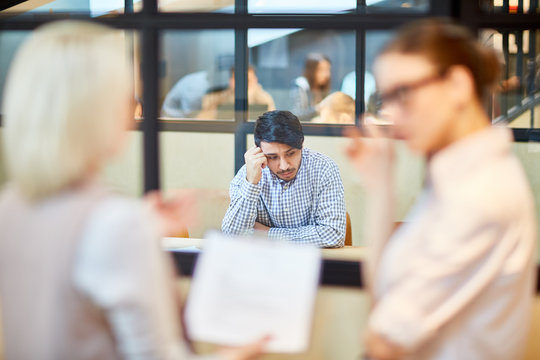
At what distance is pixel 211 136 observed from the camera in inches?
217

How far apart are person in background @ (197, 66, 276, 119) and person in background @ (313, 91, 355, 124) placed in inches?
19.0

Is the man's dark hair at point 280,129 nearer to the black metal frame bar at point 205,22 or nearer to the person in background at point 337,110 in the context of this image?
the black metal frame bar at point 205,22

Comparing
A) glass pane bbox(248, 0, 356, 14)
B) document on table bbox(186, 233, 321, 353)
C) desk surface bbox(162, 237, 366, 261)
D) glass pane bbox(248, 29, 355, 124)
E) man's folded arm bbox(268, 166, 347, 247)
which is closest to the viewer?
document on table bbox(186, 233, 321, 353)

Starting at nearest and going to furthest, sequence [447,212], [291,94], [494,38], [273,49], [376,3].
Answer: [447,212] < [494,38] < [376,3] < [291,94] < [273,49]

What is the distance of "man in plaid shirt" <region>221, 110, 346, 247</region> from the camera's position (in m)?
3.00

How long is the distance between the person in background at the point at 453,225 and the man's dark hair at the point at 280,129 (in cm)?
189

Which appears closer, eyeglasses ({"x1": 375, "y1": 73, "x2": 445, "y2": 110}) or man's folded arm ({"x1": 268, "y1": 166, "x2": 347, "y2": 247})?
eyeglasses ({"x1": 375, "y1": 73, "x2": 445, "y2": 110})

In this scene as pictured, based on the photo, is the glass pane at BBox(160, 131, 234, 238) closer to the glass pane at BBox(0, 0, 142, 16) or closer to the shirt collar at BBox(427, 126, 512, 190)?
the glass pane at BBox(0, 0, 142, 16)

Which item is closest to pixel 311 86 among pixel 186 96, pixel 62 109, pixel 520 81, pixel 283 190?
pixel 186 96

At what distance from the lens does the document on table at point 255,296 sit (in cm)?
119

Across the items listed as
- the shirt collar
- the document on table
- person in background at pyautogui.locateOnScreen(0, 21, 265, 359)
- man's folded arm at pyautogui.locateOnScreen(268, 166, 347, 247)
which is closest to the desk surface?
man's folded arm at pyautogui.locateOnScreen(268, 166, 347, 247)

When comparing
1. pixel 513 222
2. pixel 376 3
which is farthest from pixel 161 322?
pixel 376 3

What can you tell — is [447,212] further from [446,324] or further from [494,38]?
[494,38]

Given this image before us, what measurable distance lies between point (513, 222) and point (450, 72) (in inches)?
11.3
